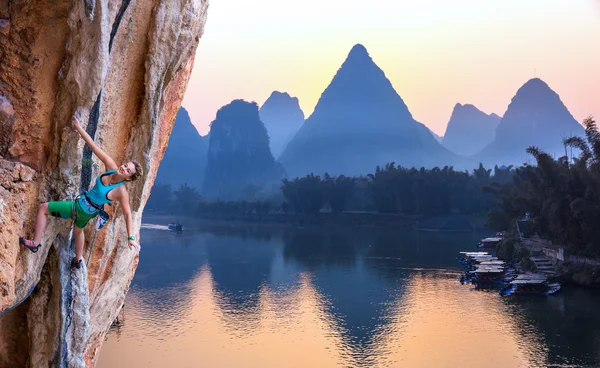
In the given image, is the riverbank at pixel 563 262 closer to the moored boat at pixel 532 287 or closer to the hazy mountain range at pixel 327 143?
the moored boat at pixel 532 287

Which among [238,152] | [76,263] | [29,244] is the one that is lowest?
[76,263]

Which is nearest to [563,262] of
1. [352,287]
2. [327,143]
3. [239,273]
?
[352,287]

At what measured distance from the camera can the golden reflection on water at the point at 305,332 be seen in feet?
69.9

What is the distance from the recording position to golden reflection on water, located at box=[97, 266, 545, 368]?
21.3 meters

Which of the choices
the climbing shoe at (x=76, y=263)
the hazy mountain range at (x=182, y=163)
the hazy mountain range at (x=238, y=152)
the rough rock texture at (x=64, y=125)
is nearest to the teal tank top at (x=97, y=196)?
the rough rock texture at (x=64, y=125)

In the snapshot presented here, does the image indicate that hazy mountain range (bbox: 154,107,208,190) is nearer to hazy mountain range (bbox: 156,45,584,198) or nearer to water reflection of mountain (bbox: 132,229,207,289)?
hazy mountain range (bbox: 156,45,584,198)

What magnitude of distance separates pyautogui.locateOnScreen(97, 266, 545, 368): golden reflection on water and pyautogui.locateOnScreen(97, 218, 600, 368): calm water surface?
45mm

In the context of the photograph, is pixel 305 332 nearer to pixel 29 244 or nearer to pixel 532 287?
pixel 532 287

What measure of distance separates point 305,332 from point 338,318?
235cm

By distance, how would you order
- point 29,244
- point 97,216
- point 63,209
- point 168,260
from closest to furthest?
point 29,244 < point 63,209 < point 97,216 < point 168,260

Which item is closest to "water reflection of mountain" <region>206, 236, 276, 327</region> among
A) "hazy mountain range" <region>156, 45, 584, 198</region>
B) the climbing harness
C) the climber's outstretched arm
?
the climbing harness

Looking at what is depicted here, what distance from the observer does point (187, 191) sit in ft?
333

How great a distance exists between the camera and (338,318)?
2652cm

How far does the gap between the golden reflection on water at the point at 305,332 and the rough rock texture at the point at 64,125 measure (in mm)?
16051
